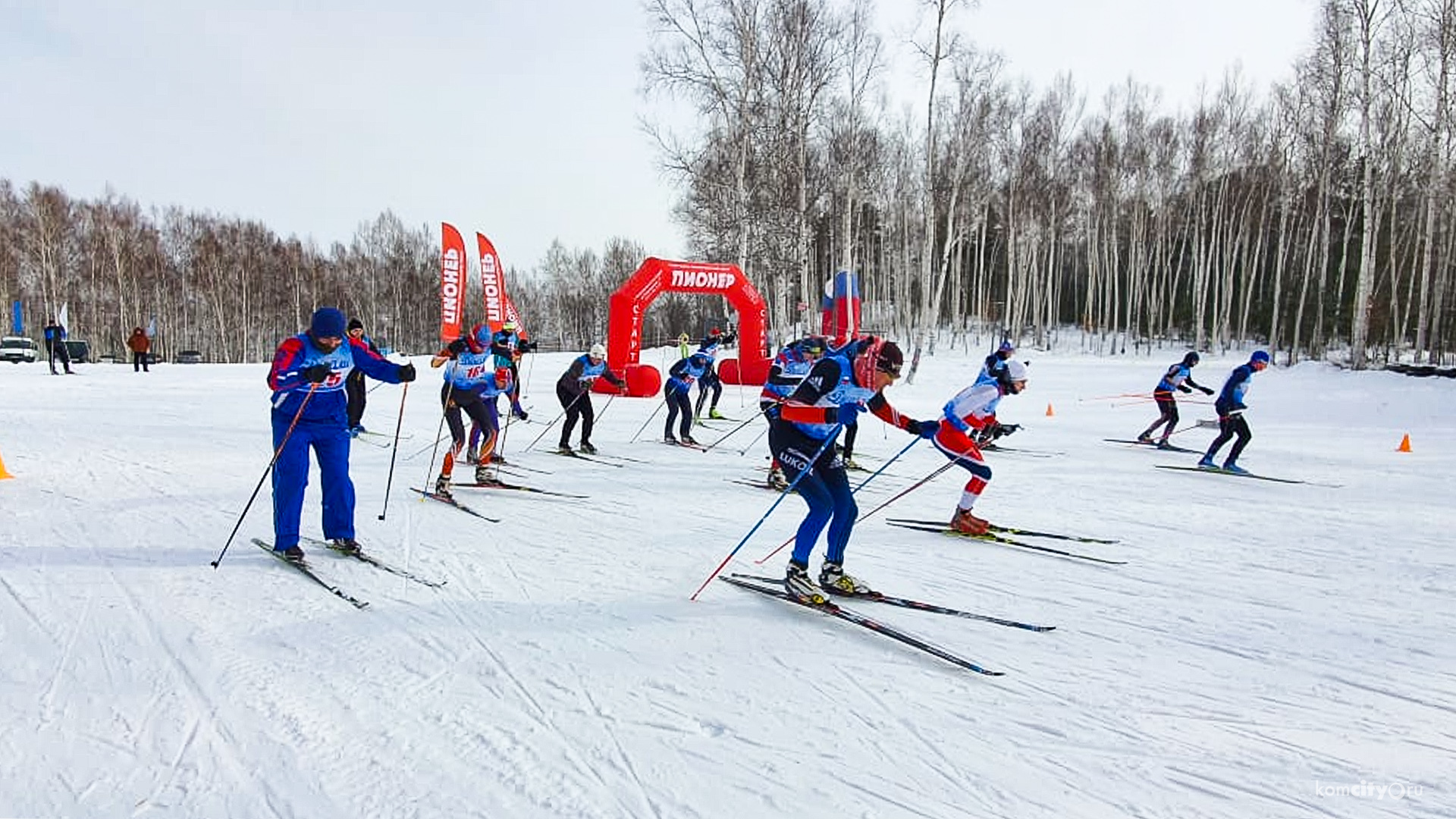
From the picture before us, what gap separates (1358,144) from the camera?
20469 millimetres

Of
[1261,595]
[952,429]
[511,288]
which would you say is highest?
[511,288]

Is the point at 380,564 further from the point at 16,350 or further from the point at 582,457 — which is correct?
the point at 16,350

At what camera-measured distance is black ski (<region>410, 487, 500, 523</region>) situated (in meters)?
6.34

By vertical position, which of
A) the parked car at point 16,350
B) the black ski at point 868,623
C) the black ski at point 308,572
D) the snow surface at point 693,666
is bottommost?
the snow surface at point 693,666

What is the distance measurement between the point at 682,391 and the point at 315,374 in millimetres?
6551

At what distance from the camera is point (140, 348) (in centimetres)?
1950

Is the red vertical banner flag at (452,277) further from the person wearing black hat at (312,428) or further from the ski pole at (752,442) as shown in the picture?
the person wearing black hat at (312,428)

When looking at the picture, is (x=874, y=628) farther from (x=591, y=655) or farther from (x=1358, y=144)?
(x=1358, y=144)

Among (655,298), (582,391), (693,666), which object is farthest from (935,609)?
(655,298)

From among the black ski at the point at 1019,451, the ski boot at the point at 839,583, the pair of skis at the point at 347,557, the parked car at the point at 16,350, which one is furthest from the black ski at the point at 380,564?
the parked car at the point at 16,350

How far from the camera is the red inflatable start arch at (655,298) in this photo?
16734 mm

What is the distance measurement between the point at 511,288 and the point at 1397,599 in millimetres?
74784

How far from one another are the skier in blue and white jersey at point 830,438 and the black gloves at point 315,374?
2.80m

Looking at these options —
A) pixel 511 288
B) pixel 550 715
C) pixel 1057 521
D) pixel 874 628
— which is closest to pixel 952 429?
pixel 1057 521
